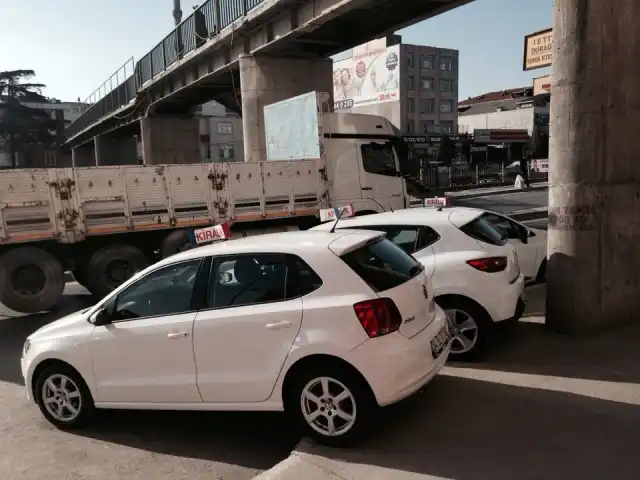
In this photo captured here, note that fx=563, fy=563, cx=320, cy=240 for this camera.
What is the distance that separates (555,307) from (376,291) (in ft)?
10.7

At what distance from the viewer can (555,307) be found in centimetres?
632

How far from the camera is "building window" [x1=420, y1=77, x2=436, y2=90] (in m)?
79.4

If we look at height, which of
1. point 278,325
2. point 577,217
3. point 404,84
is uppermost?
point 404,84

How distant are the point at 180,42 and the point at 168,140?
37.6 ft

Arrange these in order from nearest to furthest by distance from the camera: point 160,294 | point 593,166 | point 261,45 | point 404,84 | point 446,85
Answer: point 160,294 → point 593,166 → point 261,45 → point 404,84 → point 446,85

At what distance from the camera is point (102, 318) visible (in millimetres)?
4598

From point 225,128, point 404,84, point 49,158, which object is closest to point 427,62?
point 404,84

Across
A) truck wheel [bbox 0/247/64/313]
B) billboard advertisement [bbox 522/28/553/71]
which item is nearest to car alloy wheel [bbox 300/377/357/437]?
truck wheel [bbox 0/247/64/313]

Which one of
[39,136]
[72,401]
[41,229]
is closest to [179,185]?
[41,229]

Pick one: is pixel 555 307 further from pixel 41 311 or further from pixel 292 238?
pixel 41 311

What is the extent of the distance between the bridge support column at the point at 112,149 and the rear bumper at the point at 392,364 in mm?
53188

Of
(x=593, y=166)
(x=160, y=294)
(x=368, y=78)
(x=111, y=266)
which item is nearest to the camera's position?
(x=160, y=294)

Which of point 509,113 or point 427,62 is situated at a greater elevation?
point 427,62

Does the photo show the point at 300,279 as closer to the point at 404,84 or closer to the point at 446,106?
the point at 404,84
